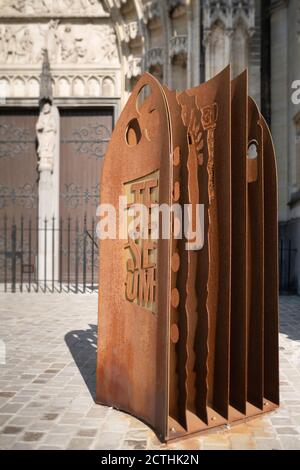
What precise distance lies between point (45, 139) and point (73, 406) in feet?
32.1

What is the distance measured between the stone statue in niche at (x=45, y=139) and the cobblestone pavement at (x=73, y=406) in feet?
21.6

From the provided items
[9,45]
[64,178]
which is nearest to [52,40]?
[9,45]

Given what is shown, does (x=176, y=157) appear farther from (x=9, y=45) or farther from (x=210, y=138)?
(x=9, y=45)

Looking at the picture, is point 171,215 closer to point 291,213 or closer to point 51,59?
point 291,213

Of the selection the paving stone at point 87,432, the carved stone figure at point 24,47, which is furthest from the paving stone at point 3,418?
the carved stone figure at point 24,47

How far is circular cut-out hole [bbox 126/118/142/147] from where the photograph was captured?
3228mm

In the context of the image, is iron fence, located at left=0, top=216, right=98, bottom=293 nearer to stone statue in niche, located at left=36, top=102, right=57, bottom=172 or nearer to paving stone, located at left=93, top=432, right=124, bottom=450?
stone statue in niche, located at left=36, top=102, right=57, bottom=172

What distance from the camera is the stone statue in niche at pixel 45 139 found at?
12.0 metres

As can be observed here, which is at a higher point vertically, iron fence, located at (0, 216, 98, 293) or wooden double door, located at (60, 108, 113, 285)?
wooden double door, located at (60, 108, 113, 285)

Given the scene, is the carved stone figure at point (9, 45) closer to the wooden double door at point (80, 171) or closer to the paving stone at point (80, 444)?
the wooden double door at point (80, 171)

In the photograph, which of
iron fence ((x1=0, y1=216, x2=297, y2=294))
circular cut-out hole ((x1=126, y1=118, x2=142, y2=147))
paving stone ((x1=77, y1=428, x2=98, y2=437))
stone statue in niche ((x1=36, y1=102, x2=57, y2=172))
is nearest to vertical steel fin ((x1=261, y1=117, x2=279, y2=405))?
circular cut-out hole ((x1=126, y1=118, x2=142, y2=147))

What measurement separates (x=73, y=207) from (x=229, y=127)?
998 centimetres

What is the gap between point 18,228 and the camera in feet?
40.7

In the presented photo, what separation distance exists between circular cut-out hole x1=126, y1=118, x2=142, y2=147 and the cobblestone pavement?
6.43 ft
